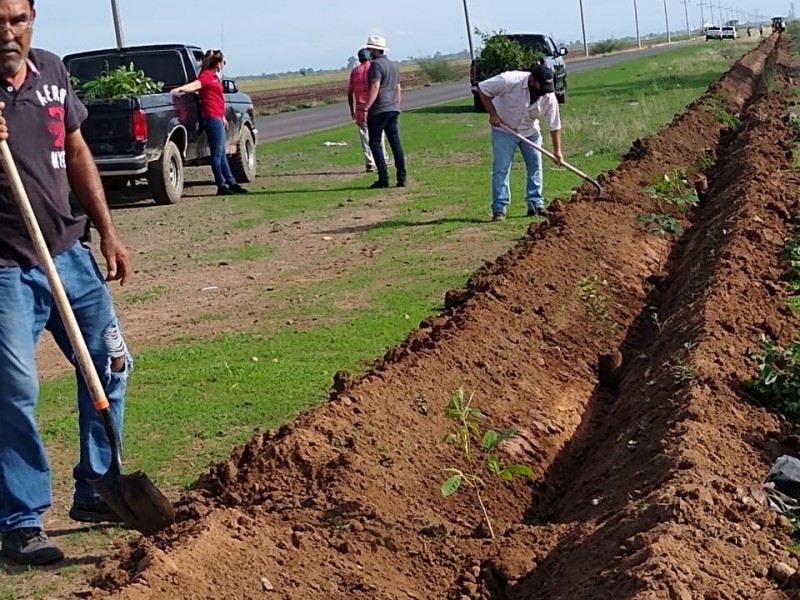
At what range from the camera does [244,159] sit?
58.5 ft

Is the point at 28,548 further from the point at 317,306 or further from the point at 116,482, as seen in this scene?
the point at 317,306

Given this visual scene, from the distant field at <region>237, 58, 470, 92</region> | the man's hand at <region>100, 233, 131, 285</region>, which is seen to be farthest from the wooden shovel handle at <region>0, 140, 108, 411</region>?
the distant field at <region>237, 58, 470, 92</region>

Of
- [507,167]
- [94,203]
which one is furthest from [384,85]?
[94,203]

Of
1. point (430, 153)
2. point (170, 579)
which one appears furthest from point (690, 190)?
point (170, 579)

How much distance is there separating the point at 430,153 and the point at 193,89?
6.54m

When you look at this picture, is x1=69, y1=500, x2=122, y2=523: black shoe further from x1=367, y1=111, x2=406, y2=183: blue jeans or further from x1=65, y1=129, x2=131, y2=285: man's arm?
x1=367, y1=111, x2=406, y2=183: blue jeans

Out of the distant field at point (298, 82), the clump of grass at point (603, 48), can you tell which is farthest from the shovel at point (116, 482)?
the clump of grass at point (603, 48)

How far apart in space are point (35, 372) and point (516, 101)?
7917 millimetres

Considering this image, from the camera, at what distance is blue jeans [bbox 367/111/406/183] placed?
15.4 m

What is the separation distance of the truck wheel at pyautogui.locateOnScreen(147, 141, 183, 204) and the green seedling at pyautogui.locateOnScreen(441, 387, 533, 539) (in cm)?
954

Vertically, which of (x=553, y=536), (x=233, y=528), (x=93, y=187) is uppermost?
(x=93, y=187)

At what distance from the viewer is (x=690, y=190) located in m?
13.4

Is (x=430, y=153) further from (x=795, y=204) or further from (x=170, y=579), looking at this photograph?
(x=170, y=579)

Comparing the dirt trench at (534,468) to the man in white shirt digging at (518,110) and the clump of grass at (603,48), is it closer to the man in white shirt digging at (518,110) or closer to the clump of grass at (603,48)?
the man in white shirt digging at (518,110)
